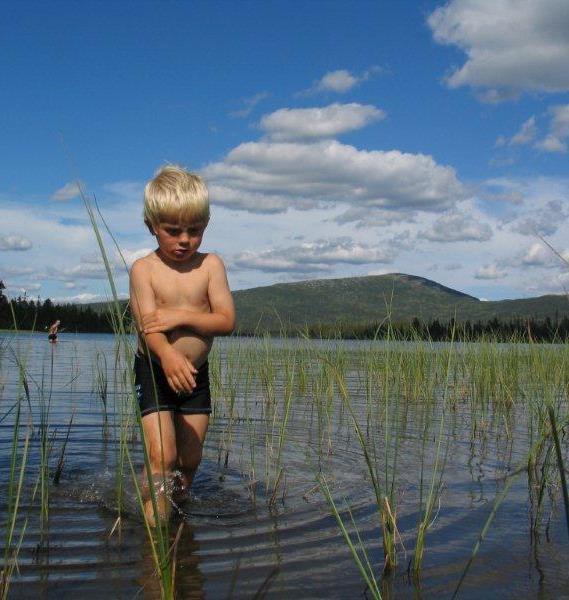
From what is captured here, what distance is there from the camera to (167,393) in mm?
3943

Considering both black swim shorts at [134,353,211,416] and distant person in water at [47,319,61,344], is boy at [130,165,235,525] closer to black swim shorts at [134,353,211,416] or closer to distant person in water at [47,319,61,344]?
black swim shorts at [134,353,211,416]

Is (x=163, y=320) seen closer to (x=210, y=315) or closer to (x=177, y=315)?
(x=177, y=315)

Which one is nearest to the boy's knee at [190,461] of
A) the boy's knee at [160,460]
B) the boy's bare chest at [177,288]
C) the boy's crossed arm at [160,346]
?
the boy's knee at [160,460]

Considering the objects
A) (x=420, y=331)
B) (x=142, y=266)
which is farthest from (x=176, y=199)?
(x=420, y=331)

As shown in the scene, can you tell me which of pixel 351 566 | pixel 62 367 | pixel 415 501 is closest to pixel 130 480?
pixel 415 501

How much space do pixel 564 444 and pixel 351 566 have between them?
3.77m

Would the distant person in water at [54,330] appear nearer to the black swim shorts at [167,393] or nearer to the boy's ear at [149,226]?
the black swim shorts at [167,393]

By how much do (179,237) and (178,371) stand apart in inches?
30.7

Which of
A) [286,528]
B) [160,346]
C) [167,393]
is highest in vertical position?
[160,346]

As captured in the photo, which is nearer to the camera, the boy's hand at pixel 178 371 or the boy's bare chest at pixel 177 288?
the boy's hand at pixel 178 371

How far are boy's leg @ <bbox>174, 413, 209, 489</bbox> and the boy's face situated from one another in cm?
96

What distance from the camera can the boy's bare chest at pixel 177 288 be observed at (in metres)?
3.90

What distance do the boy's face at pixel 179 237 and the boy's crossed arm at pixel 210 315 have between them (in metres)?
0.25

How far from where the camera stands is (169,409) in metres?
3.95
